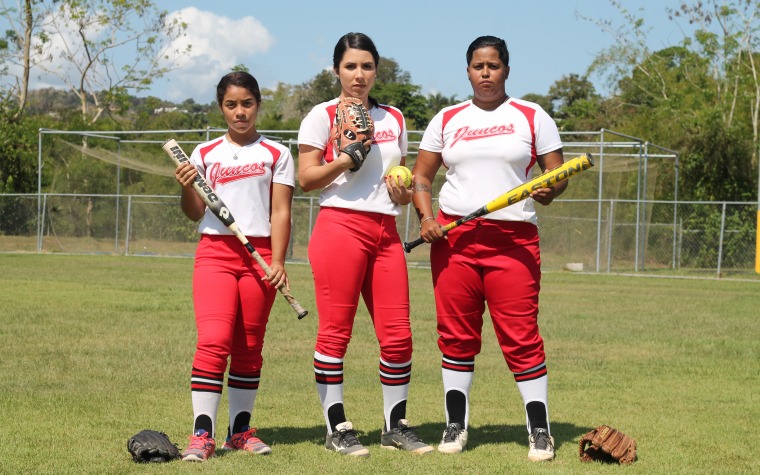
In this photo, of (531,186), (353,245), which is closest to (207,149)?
(353,245)

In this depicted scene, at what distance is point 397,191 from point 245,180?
0.80 meters

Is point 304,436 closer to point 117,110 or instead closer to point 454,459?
point 454,459

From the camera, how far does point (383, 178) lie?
Answer: 558cm

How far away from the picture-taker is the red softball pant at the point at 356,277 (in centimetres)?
549

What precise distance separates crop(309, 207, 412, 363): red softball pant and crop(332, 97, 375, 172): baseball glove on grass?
331 millimetres

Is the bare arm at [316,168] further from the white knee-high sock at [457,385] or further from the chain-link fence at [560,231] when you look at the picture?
the chain-link fence at [560,231]

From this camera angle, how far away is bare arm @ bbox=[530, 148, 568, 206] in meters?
5.46

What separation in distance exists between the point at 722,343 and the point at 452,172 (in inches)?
257

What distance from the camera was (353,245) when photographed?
18.0 ft

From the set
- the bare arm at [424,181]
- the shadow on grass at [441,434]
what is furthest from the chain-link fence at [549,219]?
the bare arm at [424,181]

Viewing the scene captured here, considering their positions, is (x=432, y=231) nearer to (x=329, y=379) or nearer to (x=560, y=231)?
(x=329, y=379)

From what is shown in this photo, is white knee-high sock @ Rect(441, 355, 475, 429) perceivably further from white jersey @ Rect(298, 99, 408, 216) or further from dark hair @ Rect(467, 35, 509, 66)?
dark hair @ Rect(467, 35, 509, 66)


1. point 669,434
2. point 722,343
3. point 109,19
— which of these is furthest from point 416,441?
point 109,19

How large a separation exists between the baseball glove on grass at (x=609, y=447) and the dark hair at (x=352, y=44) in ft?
7.48
